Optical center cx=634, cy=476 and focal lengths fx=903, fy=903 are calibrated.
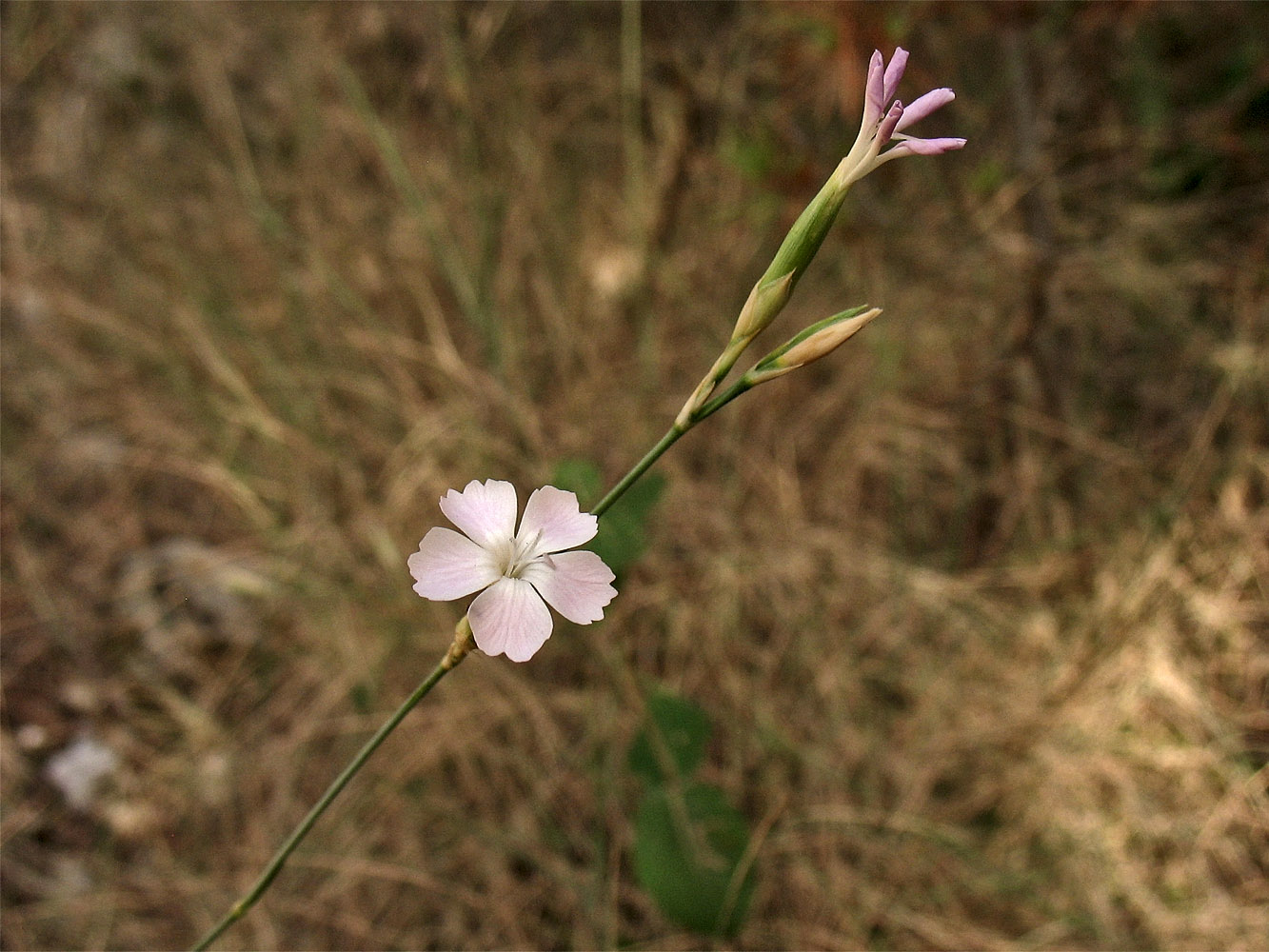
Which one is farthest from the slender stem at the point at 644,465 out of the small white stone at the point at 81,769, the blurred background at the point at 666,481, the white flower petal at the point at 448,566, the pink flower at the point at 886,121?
the small white stone at the point at 81,769

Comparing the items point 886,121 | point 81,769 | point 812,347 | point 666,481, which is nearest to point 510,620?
point 812,347

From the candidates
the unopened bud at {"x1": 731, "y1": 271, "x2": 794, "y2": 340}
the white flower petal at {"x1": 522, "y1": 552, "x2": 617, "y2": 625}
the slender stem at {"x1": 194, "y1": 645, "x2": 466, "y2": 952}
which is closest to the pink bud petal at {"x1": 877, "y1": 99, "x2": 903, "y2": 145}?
the unopened bud at {"x1": 731, "y1": 271, "x2": 794, "y2": 340}

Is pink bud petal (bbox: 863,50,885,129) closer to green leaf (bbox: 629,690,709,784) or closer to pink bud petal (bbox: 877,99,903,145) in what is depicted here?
pink bud petal (bbox: 877,99,903,145)

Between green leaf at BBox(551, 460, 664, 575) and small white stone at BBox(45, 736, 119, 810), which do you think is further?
small white stone at BBox(45, 736, 119, 810)

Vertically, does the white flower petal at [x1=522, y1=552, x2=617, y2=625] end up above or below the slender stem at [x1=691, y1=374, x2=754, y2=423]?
below

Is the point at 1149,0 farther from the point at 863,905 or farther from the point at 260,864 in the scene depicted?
the point at 260,864

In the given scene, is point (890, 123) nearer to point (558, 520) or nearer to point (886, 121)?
→ point (886, 121)

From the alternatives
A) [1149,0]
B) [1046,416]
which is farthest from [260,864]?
[1149,0]

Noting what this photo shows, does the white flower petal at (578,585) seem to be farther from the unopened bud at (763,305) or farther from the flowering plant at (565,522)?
the unopened bud at (763,305)
